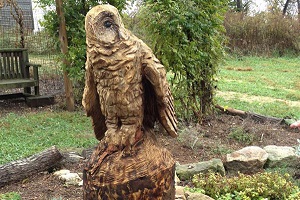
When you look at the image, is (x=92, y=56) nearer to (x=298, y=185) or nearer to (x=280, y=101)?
(x=298, y=185)

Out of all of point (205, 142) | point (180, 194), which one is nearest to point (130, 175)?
point (180, 194)

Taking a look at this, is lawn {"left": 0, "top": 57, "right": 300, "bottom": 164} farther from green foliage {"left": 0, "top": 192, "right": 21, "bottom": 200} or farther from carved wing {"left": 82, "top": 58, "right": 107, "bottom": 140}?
carved wing {"left": 82, "top": 58, "right": 107, "bottom": 140}

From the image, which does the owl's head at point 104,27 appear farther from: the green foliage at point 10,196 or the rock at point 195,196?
the green foliage at point 10,196

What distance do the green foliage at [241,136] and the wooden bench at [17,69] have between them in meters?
4.66

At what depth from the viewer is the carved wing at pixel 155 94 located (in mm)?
2400

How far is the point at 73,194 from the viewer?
4.58 meters

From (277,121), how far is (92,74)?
5.96 meters

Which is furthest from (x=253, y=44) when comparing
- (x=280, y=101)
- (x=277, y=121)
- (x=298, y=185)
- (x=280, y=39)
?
(x=298, y=185)

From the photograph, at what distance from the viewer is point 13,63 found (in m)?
9.41

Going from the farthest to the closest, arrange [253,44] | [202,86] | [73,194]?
1. [253,44]
2. [202,86]
3. [73,194]

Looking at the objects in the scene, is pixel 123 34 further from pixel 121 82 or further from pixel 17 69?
pixel 17 69

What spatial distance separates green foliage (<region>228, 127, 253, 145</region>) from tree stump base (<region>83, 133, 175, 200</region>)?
4356 millimetres

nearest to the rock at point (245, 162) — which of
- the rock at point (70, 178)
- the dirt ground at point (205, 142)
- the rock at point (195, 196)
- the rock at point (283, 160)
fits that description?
the rock at point (283, 160)

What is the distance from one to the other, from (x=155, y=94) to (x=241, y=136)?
4.57 metres
